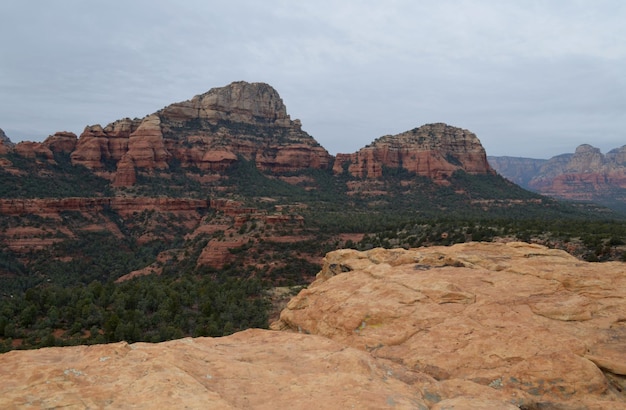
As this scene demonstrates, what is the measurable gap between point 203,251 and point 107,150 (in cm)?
9046

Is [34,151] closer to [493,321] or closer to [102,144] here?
[102,144]

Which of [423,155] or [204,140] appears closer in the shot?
[204,140]

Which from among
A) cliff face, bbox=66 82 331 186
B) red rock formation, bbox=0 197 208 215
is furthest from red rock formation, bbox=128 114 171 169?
red rock formation, bbox=0 197 208 215

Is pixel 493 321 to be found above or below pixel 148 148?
below

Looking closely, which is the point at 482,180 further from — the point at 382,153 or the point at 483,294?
the point at 483,294

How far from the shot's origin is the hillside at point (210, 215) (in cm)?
4447

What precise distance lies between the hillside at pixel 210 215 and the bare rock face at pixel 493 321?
23720 millimetres

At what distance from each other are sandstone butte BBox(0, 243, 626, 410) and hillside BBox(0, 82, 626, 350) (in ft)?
83.5

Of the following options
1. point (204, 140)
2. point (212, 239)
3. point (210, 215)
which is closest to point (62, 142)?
point (204, 140)

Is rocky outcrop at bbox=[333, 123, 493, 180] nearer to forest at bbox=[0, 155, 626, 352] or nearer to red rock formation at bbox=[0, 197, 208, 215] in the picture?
forest at bbox=[0, 155, 626, 352]

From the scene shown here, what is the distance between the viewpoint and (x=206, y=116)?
176125 mm

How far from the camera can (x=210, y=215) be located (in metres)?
111

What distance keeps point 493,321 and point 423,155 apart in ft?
547

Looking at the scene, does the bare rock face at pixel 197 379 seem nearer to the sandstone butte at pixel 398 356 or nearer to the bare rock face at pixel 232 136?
the sandstone butte at pixel 398 356
